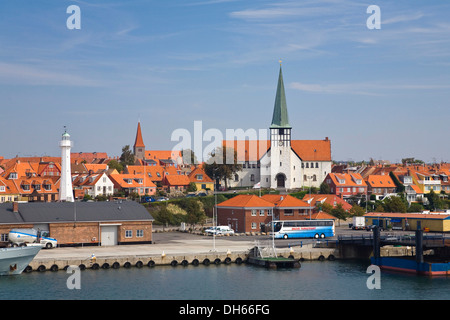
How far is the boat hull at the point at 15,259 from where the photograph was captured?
51.2 meters

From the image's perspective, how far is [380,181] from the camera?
114 meters

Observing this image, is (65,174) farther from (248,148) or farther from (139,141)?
(139,141)

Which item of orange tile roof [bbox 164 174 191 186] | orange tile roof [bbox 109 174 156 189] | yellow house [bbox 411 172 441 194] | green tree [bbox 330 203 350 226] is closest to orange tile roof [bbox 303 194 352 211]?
green tree [bbox 330 203 350 226]

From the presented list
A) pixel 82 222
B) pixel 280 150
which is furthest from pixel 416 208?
pixel 82 222

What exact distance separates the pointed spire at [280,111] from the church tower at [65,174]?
38919 millimetres

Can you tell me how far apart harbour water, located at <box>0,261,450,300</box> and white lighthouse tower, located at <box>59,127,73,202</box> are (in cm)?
2896

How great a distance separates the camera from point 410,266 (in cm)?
5581

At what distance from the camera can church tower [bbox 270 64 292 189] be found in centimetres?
11200

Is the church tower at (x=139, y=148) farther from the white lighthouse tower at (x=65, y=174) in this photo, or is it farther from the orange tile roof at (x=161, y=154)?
the white lighthouse tower at (x=65, y=174)

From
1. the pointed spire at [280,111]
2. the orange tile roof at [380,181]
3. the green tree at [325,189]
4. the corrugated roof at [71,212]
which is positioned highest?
the pointed spire at [280,111]

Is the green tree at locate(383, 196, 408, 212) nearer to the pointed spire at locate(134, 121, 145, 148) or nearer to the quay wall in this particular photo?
the quay wall

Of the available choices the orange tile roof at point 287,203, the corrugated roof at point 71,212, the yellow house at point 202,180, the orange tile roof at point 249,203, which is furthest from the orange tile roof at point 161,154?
the corrugated roof at point 71,212

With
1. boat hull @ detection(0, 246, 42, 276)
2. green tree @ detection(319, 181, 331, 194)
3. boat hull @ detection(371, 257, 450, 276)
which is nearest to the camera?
boat hull @ detection(0, 246, 42, 276)
